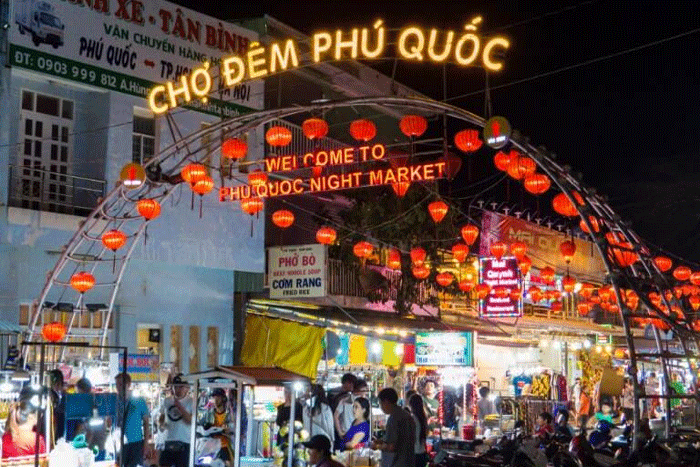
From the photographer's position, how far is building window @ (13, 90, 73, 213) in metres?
21.2

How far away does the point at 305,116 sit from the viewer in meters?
31.7

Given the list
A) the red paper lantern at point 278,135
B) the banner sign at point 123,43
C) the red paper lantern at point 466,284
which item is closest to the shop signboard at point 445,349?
the red paper lantern at point 466,284

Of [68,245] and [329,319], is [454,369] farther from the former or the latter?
[68,245]

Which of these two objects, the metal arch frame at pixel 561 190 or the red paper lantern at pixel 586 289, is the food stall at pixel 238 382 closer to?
the metal arch frame at pixel 561 190

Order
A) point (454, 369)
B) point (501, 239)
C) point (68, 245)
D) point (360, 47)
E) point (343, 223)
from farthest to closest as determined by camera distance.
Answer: point (501, 239) → point (343, 223) → point (454, 369) → point (68, 245) → point (360, 47)

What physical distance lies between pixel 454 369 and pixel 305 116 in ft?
30.8

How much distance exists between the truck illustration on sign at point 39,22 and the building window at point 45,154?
50.2 inches

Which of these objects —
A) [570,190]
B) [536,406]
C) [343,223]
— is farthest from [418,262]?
[570,190]

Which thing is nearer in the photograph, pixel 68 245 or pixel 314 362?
pixel 68 245

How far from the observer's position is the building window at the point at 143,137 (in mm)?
23778

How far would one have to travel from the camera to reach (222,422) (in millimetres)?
16078

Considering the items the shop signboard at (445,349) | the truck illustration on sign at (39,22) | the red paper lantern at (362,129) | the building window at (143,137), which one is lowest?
the shop signboard at (445,349)

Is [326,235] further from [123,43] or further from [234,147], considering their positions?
[123,43]

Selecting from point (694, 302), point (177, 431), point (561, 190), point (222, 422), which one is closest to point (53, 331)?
point (177, 431)
